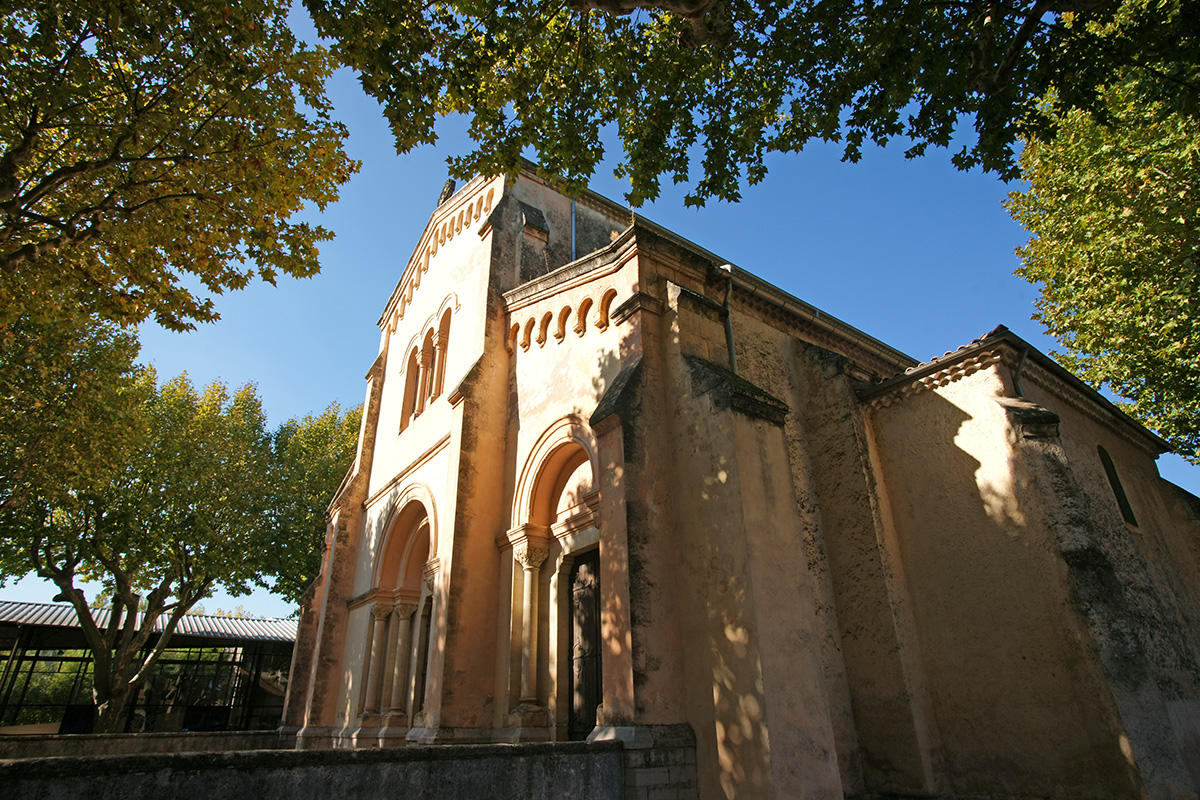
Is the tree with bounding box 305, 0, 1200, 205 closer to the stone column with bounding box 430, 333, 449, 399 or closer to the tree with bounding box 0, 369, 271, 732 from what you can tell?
the stone column with bounding box 430, 333, 449, 399

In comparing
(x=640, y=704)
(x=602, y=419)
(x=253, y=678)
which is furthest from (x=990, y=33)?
(x=253, y=678)

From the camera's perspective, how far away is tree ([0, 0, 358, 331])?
6.67 metres

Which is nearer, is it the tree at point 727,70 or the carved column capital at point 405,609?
the tree at point 727,70

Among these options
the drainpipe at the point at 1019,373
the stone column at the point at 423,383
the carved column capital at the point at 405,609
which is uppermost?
the stone column at the point at 423,383

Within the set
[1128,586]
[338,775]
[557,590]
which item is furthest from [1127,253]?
[338,775]

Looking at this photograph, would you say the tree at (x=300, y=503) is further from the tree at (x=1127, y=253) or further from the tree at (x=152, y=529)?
the tree at (x=1127, y=253)

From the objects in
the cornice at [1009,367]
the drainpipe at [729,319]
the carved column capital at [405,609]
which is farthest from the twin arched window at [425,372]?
the cornice at [1009,367]

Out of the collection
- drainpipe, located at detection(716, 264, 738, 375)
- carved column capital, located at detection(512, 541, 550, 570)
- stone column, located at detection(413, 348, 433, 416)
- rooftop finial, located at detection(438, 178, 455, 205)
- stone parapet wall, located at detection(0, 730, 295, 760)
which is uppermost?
rooftop finial, located at detection(438, 178, 455, 205)

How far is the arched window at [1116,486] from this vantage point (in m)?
9.70

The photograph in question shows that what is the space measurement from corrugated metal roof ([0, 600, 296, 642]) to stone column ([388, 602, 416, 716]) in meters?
15.6

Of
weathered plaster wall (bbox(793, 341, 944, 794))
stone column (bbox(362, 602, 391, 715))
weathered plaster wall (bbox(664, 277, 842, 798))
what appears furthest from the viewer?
stone column (bbox(362, 602, 391, 715))

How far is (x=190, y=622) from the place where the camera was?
25438 millimetres

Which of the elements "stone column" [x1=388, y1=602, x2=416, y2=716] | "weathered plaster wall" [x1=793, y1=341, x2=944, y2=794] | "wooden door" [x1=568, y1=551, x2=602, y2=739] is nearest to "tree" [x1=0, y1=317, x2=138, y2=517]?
"stone column" [x1=388, y1=602, x2=416, y2=716]

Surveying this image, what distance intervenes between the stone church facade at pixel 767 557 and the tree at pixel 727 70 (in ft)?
3.80
